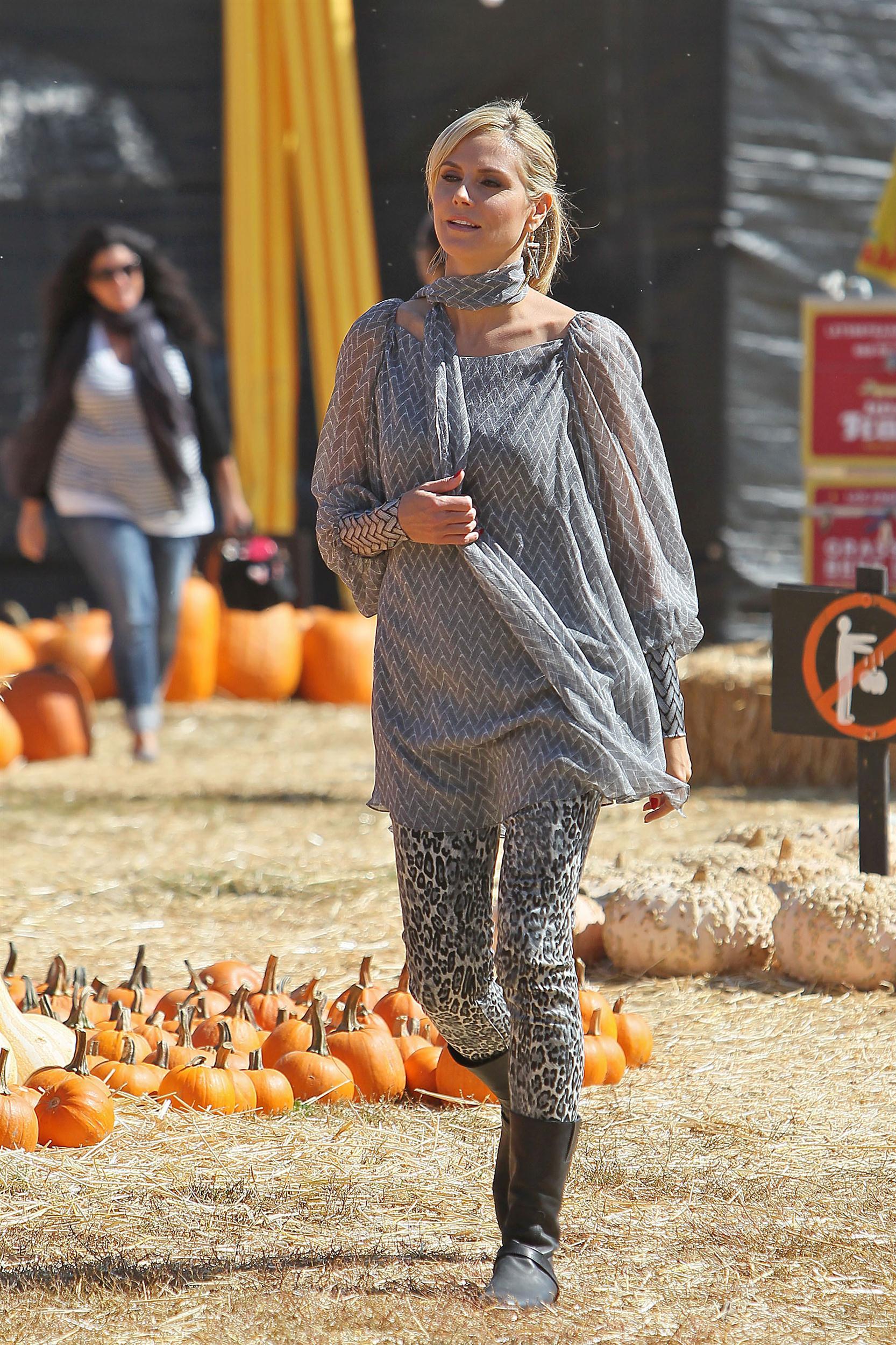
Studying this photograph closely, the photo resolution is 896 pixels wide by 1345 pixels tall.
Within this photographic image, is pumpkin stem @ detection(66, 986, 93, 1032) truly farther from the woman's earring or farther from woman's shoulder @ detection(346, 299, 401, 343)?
the woman's earring

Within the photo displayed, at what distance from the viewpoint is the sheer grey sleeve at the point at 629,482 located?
2484 millimetres

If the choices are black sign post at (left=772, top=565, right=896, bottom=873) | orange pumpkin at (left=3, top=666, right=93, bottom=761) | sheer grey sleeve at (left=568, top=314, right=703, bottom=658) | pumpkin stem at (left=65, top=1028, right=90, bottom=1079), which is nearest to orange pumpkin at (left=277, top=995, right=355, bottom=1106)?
pumpkin stem at (left=65, top=1028, right=90, bottom=1079)

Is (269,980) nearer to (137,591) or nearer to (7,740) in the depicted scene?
(137,591)

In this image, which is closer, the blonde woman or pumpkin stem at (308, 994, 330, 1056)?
the blonde woman

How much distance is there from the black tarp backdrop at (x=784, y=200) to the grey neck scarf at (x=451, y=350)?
21.5 feet

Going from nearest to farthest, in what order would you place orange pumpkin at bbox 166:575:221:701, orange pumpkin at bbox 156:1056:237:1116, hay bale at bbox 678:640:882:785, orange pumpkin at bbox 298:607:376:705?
orange pumpkin at bbox 156:1056:237:1116 < hay bale at bbox 678:640:882:785 < orange pumpkin at bbox 166:575:221:701 < orange pumpkin at bbox 298:607:376:705

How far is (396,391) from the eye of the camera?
2.52 m

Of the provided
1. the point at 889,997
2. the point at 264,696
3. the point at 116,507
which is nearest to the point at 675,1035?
the point at 889,997

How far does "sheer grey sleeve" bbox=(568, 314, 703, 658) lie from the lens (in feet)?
8.15

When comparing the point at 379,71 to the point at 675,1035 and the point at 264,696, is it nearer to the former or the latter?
the point at 264,696

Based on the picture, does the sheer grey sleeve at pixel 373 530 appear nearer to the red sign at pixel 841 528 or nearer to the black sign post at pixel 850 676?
the black sign post at pixel 850 676

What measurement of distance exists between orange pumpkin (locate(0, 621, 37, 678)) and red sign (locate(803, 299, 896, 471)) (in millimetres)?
3973

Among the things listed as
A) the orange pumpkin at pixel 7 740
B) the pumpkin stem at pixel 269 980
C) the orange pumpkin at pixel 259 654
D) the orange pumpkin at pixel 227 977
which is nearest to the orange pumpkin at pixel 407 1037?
A: the pumpkin stem at pixel 269 980

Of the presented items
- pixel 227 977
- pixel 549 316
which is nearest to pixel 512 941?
pixel 549 316
